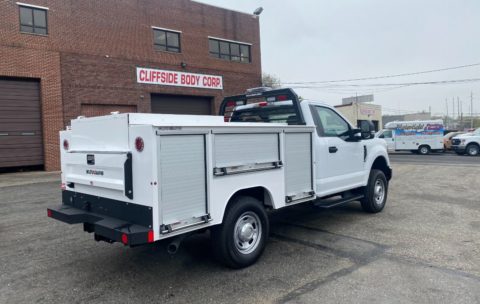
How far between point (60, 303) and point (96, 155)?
1638mm

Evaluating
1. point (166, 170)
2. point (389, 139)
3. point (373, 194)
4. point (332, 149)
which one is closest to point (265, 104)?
point (332, 149)

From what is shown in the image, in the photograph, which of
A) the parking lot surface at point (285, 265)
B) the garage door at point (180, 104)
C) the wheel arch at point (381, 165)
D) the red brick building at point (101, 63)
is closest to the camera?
the parking lot surface at point (285, 265)

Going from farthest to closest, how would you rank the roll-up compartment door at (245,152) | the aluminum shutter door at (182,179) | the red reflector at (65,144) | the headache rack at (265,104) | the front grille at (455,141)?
the front grille at (455,141) < the headache rack at (265,104) < the red reflector at (65,144) < the roll-up compartment door at (245,152) < the aluminum shutter door at (182,179)

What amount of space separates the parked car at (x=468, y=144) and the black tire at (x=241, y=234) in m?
26.2

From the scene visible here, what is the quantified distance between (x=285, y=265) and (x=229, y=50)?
2230 centimetres

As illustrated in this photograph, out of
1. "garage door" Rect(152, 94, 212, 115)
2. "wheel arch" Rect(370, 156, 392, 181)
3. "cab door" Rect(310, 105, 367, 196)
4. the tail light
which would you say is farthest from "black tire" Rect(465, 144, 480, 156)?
the tail light

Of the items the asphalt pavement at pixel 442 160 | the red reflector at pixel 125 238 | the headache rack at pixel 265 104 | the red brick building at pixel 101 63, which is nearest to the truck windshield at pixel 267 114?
the headache rack at pixel 265 104

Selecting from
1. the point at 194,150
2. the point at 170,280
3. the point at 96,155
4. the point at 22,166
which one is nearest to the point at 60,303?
the point at 170,280

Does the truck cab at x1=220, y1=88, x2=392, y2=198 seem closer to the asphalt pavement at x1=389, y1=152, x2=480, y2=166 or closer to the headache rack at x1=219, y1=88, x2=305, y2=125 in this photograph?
the headache rack at x1=219, y1=88, x2=305, y2=125

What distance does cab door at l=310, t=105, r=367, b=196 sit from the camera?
6.04m

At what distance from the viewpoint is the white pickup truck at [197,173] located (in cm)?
382

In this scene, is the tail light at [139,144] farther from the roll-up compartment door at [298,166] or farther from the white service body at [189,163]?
the roll-up compartment door at [298,166]

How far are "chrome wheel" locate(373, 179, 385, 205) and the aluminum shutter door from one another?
15.2 ft

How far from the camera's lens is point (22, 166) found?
17656 millimetres
